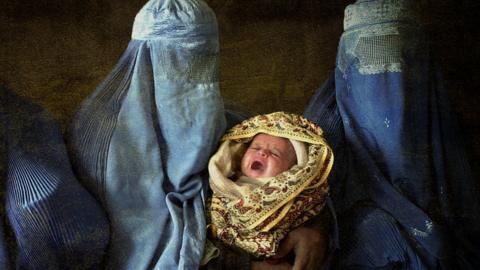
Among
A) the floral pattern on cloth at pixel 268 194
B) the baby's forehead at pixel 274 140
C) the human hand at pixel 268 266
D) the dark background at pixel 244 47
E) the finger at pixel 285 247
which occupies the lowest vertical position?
the human hand at pixel 268 266

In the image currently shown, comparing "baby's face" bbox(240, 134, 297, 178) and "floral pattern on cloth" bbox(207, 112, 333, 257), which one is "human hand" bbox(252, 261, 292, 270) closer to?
"floral pattern on cloth" bbox(207, 112, 333, 257)

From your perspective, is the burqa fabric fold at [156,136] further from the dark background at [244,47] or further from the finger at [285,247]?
the finger at [285,247]

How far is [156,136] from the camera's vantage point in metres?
1.43

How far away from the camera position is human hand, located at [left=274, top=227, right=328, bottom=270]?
1.39 m

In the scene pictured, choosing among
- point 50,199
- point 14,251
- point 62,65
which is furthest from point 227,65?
point 14,251

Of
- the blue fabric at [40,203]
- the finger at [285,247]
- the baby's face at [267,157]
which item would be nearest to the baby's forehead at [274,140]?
the baby's face at [267,157]

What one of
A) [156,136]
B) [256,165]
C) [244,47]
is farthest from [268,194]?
[244,47]

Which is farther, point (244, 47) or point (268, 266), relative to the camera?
point (244, 47)

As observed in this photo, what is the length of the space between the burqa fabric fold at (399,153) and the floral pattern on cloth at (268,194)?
0.22 m

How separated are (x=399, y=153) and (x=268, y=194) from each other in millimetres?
486

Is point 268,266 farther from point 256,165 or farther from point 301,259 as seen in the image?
point 256,165

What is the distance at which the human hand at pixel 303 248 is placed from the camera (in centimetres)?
139

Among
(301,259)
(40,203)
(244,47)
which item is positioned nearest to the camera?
(40,203)

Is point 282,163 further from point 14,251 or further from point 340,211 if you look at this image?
point 14,251
